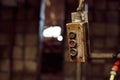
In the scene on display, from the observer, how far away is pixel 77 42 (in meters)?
2.30

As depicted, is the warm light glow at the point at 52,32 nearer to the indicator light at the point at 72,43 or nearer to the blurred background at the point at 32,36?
the blurred background at the point at 32,36

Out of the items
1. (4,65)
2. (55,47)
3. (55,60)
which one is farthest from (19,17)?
(55,47)

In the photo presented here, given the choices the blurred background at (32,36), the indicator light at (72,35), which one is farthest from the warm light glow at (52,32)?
the indicator light at (72,35)

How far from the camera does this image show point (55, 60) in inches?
309

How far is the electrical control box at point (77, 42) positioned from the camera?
228cm

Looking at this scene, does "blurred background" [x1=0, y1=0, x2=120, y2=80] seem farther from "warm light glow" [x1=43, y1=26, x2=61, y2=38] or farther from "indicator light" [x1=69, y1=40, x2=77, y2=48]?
"warm light glow" [x1=43, y1=26, x2=61, y2=38]

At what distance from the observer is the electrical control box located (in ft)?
7.49

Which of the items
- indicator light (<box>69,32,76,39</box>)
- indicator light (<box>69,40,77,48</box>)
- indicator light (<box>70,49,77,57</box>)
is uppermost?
→ indicator light (<box>69,32,76,39</box>)

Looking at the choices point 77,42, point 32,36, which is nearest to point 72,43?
point 77,42

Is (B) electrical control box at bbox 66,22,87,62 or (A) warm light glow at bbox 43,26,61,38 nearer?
(B) electrical control box at bbox 66,22,87,62

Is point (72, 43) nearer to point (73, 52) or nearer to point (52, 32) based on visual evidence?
point (73, 52)

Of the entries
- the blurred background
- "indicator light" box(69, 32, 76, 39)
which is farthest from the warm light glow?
"indicator light" box(69, 32, 76, 39)

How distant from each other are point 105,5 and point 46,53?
2.85 meters

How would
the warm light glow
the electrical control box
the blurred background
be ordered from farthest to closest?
the warm light glow → the blurred background → the electrical control box
